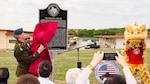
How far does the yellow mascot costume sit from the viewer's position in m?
8.49

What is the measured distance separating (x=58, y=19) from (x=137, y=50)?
6.74 ft

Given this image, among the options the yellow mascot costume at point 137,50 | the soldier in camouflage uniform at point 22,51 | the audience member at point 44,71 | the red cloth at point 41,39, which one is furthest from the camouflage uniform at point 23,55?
the yellow mascot costume at point 137,50

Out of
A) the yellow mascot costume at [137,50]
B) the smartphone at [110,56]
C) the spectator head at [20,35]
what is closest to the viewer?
the smartphone at [110,56]

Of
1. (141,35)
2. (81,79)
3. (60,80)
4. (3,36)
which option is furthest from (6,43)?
(81,79)

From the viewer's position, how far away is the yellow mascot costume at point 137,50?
8494mm

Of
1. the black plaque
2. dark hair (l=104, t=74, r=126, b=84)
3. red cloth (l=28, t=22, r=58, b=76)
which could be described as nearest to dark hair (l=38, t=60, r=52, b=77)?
dark hair (l=104, t=74, r=126, b=84)

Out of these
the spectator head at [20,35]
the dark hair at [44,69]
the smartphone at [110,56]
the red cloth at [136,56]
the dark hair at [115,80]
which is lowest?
the red cloth at [136,56]

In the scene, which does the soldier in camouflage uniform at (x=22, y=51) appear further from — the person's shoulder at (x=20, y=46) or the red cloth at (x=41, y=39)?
the red cloth at (x=41, y=39)

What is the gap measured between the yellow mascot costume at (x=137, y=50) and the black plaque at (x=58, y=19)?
1.59 meters

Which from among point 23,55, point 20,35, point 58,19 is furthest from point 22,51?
point 58,19

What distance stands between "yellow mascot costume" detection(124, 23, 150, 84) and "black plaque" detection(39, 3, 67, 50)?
5.20ft

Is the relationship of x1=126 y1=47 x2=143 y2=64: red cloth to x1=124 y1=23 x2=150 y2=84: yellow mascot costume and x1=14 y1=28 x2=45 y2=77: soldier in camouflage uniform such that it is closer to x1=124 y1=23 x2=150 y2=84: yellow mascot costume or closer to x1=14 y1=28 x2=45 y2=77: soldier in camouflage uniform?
x1=124 y1=23 x2=150 y2=84: yellow mascot costume

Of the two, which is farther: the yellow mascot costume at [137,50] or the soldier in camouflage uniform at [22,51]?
the yellow mascot costume at [137,50]

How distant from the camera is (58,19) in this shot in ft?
26.7
